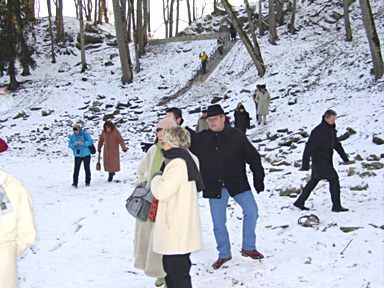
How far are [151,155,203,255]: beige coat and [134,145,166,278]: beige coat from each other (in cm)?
32

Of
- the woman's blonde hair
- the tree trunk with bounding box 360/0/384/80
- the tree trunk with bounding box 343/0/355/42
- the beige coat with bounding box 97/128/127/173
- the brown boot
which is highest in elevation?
the tree trunk with bounding box 343/0/355/42

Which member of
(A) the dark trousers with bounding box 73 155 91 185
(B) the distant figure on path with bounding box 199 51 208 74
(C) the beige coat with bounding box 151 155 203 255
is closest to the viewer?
(C) the beige coat with bounding box 151 155 203 255

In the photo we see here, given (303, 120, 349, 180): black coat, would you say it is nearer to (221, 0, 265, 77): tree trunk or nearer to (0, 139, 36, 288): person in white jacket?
(0, 139, 36, 288): person in white jacket

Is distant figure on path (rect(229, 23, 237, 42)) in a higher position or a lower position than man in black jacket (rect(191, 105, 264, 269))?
higher

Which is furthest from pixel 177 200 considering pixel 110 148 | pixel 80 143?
pixel 110 148

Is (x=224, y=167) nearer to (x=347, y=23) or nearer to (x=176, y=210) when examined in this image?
(x=176, y=210)

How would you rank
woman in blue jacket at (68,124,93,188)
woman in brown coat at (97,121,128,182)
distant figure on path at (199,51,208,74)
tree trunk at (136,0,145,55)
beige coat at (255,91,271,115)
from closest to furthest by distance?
1. woman in blue jacket at (68,124,93,188)
2. woman in brown coat at (97,121,128,182)
3. beige coat at (255,91,271,115)
4. distant figure on path at (199,51,208,74)
5. tree trunk at (136,0,145,55)

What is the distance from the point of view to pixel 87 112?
23.9 meters

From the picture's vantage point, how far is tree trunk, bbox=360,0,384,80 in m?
15.7

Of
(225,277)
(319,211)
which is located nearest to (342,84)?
(319,211)

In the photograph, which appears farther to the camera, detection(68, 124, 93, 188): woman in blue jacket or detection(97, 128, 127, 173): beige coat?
detection(97, 128, 127, 173): beige coat

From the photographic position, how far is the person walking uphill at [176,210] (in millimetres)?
3713

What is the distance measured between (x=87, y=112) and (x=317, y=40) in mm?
15813

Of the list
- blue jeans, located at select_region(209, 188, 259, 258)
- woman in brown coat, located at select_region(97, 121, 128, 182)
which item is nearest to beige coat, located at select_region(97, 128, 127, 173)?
woman in brown coat, located at select_region(97, 121, 128, 182)
